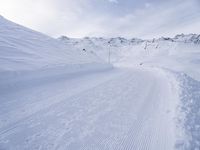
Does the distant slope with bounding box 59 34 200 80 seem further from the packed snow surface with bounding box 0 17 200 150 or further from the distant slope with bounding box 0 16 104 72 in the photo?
the packed snow surface with bounding box 0 17 200 150

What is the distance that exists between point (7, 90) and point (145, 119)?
4.95 meters

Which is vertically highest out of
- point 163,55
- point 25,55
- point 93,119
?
point 25,55

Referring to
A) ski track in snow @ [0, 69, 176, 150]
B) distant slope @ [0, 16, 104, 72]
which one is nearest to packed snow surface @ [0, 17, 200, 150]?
ski track in snow @ [0, 69, 176, 150]

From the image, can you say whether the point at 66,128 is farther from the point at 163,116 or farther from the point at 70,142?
the point at 163,116

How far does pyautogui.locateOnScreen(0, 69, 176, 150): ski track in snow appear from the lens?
13.1 ft

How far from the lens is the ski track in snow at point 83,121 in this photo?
13.1 feet

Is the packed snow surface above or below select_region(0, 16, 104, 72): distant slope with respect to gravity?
below

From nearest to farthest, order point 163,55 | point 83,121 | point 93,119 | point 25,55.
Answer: point 83,121
point 93,119
point 25,55
point 163,55

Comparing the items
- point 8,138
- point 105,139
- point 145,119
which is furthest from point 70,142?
point 145,119

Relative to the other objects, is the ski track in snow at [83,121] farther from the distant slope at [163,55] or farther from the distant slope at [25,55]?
the distant slope at [163,55]

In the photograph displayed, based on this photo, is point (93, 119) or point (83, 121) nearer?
point (83, 121)

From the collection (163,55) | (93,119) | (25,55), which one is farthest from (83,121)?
(163,55)

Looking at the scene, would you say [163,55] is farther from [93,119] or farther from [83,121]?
[83,121]

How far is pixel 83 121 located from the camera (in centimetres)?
494
